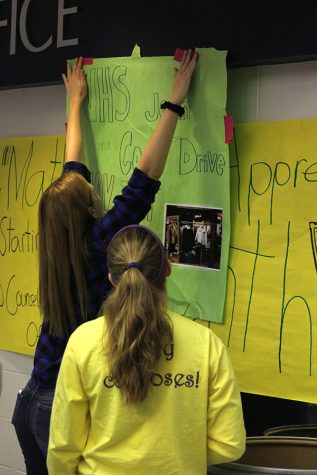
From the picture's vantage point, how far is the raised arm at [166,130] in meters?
1.71

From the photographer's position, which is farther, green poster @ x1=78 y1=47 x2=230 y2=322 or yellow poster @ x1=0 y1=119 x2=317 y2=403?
green poster @ x1=78 y1=47 x2=230 y2=322

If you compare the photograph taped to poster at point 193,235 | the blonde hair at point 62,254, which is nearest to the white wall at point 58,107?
the photograph taped to poster at point 193,235

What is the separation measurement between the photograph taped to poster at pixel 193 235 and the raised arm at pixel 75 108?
39 cm

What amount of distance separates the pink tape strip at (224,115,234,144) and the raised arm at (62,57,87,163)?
1.80 feet

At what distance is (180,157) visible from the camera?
194 cm

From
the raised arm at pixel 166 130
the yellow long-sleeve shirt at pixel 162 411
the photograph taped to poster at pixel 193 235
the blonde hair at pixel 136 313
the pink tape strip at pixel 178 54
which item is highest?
the pink tape strip at pixel 178 54

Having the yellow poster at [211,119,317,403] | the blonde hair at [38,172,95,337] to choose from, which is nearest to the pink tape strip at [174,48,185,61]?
the yellow poster at [211,119,317,403]

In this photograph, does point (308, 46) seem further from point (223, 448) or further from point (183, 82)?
point (223, 448)

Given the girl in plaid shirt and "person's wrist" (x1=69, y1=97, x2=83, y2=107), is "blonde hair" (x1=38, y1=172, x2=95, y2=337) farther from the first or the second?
"person's wrist" (x1=69, y1=97, x2=83, y2=107)

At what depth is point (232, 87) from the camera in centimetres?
188

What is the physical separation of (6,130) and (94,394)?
153 cm

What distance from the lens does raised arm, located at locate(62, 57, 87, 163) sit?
2059 mm

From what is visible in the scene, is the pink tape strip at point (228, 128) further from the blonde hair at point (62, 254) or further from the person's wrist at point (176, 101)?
the blonde hair at point (62, 254)

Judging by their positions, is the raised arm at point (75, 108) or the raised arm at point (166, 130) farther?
the raised arm at point (75, 108)
